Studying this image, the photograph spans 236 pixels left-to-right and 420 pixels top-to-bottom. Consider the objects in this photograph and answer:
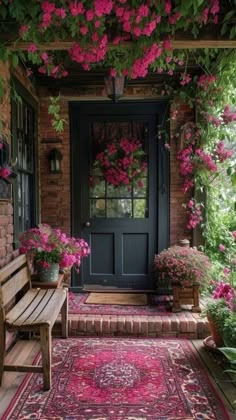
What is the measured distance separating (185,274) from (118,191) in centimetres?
133

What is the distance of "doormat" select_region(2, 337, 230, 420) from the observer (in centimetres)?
200

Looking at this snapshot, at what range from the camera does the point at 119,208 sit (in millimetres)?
4086

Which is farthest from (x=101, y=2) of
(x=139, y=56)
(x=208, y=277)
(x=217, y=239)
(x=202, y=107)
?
(x=217, y=239)

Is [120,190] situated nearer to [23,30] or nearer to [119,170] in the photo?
[119,170]

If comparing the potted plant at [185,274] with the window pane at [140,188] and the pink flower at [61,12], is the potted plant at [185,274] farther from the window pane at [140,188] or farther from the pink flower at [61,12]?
the pink flower at [61,12]

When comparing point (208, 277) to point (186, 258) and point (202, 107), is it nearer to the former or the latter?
point (186, 258)

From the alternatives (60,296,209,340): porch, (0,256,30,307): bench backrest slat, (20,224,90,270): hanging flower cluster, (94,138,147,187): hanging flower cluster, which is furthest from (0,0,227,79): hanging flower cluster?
(60,296,209,340): porch

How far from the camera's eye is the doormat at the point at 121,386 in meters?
2.00

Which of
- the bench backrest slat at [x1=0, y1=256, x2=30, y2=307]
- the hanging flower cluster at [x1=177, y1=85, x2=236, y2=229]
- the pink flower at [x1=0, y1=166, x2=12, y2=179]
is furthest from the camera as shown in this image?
the hanging flower cluster at [x1=177, y1=85, x2=236, y2=229]

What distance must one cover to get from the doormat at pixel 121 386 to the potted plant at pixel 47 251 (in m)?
0.66

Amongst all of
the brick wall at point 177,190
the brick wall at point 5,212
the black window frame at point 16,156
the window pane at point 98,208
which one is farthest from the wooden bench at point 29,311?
the brick wall at point 177,190

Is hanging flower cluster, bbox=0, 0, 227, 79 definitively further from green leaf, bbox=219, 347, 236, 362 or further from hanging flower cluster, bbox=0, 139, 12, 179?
green leaf, bbox=219, 347, 236, 362

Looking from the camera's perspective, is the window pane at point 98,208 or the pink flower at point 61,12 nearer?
the pink flower at point 61,12

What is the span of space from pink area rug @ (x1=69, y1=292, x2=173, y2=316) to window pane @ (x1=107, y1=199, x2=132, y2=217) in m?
1.03
